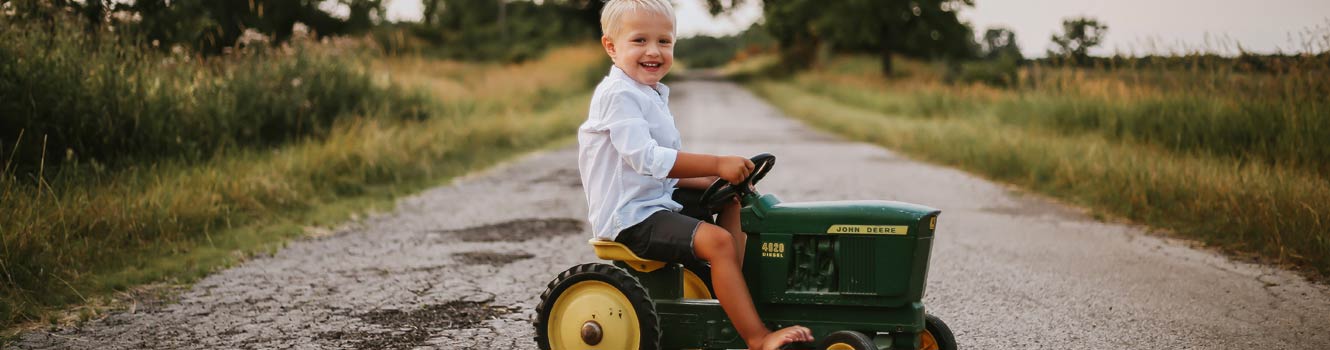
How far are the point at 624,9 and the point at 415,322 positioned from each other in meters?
1.84

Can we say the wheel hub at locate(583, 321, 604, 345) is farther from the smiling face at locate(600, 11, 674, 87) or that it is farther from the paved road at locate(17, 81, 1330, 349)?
the smiling face at locate(600, 11, 674, 87)

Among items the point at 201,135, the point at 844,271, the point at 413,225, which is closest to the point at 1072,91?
the point at 413,225

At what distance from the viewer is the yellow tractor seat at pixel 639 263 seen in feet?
11.2

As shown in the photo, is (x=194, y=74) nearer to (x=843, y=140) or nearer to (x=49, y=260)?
(x=49, y=260)

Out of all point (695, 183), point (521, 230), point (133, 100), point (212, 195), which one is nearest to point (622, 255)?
point (695, 183)

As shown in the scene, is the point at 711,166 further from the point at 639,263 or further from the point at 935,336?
the point at 935,336

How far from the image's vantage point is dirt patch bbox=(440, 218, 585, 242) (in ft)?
22.3

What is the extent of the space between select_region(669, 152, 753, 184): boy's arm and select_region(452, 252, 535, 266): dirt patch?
9.31ft

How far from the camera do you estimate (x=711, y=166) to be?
317 cm

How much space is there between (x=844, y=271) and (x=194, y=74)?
7524mm

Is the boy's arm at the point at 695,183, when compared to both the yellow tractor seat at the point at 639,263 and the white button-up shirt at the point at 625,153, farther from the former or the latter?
the yellow tractor seat at the point at 639,263

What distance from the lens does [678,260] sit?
3.35 m

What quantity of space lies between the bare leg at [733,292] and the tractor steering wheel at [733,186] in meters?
0.18

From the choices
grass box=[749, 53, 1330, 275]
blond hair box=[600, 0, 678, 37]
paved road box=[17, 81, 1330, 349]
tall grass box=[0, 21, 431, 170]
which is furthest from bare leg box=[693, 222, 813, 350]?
tall grass box=[0, 21, 431, 170]
